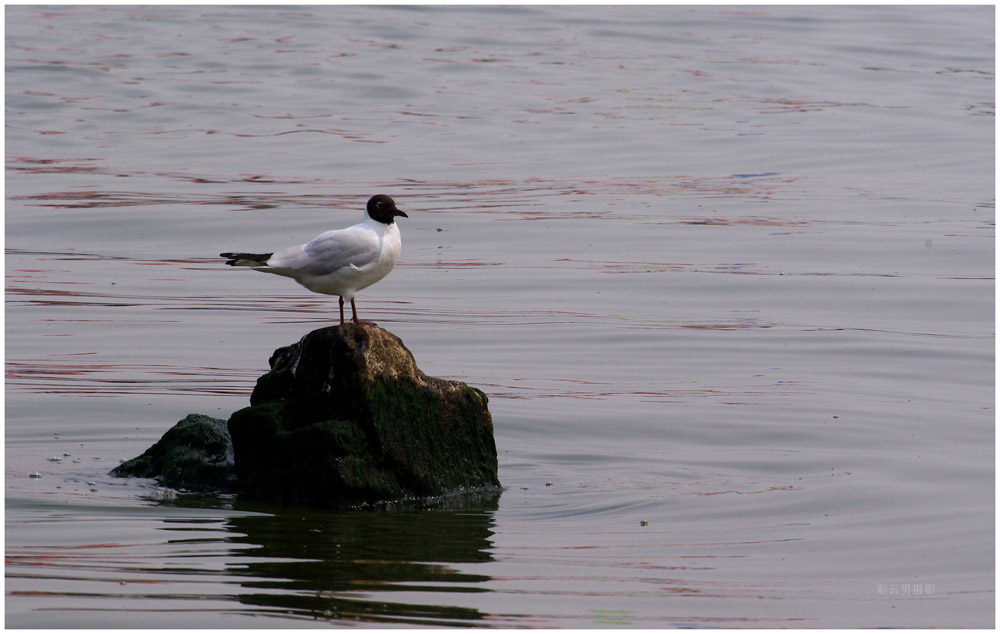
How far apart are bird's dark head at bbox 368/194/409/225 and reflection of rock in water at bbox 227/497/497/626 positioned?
143 centimetres

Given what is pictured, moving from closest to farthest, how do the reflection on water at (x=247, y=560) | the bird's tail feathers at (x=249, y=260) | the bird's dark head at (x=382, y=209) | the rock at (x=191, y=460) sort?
the reflection on water at (x=247, y=560) → the bird's tail feathers at (x=249, y=260) → the bird's dark head at (x=382, y=209) → the rock at (x=191, y=460)

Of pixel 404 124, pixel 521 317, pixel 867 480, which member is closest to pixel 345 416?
pixel 867 480

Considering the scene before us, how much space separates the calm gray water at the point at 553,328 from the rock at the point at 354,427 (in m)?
0.20

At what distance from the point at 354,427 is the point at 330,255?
836 mm

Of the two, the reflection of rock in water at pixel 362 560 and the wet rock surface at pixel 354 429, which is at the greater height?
the wet rock surface at pixel 354 429

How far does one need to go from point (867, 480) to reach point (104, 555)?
3.90 metres

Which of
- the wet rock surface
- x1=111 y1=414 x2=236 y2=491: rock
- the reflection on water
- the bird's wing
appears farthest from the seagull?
the reflection on water

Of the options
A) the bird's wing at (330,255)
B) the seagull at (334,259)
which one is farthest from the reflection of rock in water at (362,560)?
the bird's wing at (330,255)

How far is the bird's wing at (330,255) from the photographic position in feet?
21.5

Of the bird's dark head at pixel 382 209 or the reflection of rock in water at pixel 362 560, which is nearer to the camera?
the reflection of rock in water at pixel 362 560

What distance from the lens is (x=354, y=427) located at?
6590mm

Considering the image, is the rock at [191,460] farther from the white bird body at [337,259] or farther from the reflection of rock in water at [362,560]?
the white bird body at [337,259]

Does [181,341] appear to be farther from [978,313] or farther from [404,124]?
[404,124]

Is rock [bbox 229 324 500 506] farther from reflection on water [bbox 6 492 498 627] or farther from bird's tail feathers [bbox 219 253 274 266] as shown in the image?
bird's tail feathers [bbox 219 253 274 266]
